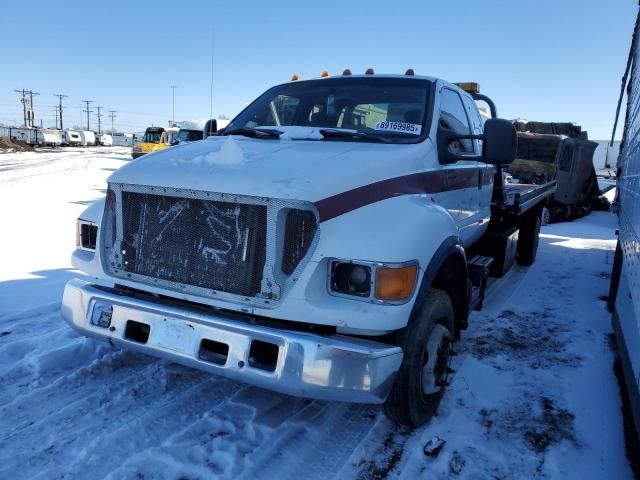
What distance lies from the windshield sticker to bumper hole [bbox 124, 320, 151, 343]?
2087mm

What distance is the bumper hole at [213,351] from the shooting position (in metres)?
2.55

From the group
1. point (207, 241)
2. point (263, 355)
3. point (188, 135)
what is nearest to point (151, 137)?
point (188, 135)

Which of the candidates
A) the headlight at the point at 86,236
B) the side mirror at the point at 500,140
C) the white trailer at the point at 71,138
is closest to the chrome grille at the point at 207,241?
the headlight at the point at 86,236

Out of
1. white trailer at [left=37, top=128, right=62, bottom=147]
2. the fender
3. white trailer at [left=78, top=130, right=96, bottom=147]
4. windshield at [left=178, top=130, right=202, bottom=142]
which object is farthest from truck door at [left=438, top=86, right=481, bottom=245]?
white trailer at [left=78, top=130, right=96, bottom=147]

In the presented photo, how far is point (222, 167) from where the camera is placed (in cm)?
277

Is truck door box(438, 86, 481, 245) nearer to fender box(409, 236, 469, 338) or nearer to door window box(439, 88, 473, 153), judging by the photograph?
door window box(439, 88, 473, 153)

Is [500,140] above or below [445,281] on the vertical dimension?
above

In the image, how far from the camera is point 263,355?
2506mm

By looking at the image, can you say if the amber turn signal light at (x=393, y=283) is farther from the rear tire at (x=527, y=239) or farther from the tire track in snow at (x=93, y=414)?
the rear tire at (x=527, y=239)

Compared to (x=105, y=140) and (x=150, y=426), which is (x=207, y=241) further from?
(x=105, y=140)

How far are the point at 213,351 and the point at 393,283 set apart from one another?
99cm

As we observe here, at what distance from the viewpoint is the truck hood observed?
256cm

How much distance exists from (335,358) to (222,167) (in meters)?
1.21

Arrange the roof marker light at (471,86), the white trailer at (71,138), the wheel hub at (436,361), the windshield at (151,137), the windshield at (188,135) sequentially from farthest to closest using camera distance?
the white trailer at (71,138) → the windshield at (151,137) → the windshield at (188,135) → the roof marker light at (471,86) → the wheel hub at (436,361)
